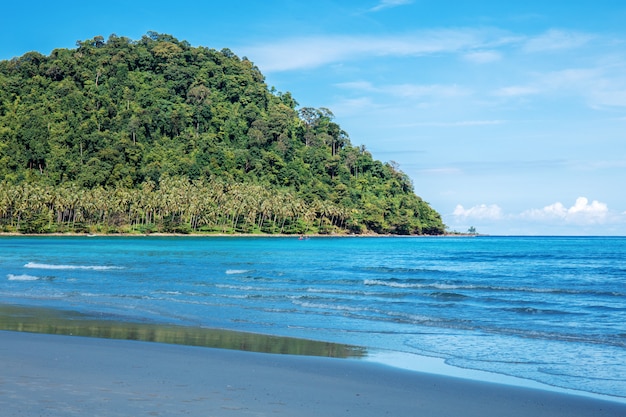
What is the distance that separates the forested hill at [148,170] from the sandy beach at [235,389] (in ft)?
428

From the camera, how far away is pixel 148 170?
535 ft

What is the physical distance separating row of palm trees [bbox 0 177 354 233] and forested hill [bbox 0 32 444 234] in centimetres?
28

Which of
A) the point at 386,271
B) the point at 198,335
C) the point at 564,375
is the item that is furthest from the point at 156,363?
the point at 386,271

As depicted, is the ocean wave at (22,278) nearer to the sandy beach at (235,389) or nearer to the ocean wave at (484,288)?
the ocean wave at (484,288)


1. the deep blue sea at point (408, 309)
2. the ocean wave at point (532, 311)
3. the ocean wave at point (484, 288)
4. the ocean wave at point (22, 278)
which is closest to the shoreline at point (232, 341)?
the deep blue sea at point (408, 309)

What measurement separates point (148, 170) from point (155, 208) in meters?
21.1

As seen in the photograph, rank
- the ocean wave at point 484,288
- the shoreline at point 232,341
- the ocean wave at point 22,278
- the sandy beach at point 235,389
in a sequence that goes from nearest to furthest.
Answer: the sandy beach at point 235,389, the shoreline at point 232,341, the ocean wave at point 484,288, the ocean wave at point 22,278

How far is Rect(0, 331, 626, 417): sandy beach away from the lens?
28.6 feet

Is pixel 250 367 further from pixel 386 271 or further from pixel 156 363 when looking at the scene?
pixel 386 271

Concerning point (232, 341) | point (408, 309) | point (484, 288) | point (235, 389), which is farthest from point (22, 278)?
point (235, 389)

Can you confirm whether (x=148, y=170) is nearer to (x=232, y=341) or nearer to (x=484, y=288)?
(x=484, y=288)

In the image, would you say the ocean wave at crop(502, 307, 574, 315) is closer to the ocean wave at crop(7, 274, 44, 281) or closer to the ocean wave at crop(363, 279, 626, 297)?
the ocean wave at crop(363, 279, 626, 297)

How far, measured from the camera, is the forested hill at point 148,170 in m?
141

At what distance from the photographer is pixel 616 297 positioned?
27766mm
